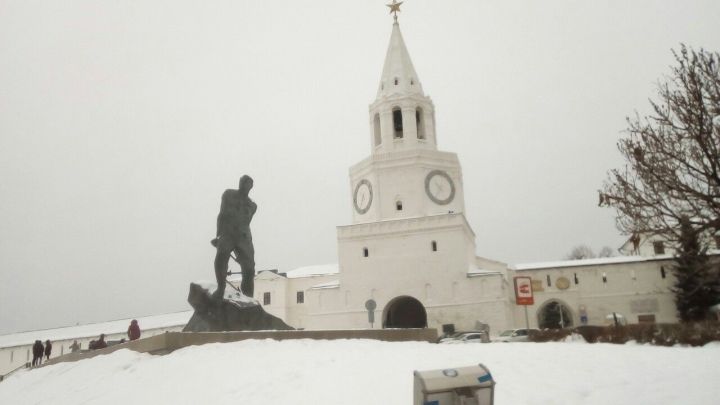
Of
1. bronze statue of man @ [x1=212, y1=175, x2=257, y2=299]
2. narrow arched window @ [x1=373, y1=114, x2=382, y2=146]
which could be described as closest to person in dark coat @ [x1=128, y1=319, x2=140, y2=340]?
bronze statue of man @ [x1=212, y1=175, x2=257, y2=299]

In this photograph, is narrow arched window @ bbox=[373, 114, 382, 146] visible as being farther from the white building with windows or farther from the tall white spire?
the tall white spire

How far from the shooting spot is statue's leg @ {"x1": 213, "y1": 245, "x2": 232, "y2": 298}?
15242 millimetres

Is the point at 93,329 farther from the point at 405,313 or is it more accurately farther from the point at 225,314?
the point at 225,314

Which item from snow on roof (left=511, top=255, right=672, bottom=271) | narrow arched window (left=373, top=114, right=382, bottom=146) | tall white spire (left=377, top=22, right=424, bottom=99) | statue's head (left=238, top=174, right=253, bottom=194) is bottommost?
snow on roof (left=511, top=255, right=672, bottom=271)

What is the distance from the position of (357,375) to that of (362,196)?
2655 cm

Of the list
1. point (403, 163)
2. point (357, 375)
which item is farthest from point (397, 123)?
point (357, 375)

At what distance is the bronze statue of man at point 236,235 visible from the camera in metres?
15.4

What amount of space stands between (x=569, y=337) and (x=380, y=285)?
1562cm

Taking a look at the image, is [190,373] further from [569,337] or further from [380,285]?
[380,285]

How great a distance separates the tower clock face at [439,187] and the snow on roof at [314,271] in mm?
20472

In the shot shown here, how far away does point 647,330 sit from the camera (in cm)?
1477

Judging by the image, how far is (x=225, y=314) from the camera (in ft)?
49.7

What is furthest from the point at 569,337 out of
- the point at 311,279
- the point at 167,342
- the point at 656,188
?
the point at 311,279

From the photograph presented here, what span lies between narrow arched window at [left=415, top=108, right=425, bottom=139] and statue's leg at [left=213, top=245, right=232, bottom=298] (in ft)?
74.2
